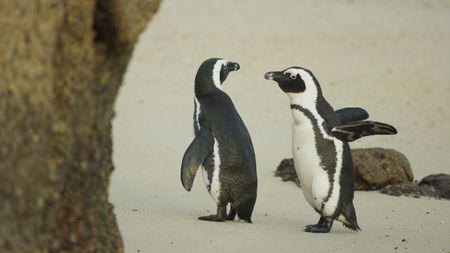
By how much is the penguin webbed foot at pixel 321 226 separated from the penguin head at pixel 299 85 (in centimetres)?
78

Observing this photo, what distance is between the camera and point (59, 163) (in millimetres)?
4039

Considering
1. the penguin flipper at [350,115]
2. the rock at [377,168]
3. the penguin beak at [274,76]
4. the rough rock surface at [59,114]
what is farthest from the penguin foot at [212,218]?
the rough rock surface at [59,114]

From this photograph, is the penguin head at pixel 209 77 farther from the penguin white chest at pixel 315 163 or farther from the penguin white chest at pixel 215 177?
the penguin white chest at pixel 315 163

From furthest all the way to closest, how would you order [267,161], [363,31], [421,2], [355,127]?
[421,2] < [363,31] < [267,161] < [355,127]

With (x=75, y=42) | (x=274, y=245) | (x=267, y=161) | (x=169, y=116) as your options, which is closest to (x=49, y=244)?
(x=75, y=42)

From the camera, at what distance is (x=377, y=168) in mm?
8500

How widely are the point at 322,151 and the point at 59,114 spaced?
3.12m

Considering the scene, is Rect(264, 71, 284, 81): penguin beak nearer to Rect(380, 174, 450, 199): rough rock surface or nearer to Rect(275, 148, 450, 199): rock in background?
Rect(275, 148, 450, 199): rock in background

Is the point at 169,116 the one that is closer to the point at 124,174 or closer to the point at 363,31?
the point at 124,174

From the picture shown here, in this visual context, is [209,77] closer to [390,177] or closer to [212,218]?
[212,218]

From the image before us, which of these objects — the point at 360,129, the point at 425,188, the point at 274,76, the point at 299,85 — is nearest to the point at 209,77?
the point at 274,76

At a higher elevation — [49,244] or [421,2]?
[421,2]

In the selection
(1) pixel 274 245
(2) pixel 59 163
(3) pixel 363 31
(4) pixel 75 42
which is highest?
(3) pixel 363 31

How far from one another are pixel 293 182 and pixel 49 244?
4.84 metres
